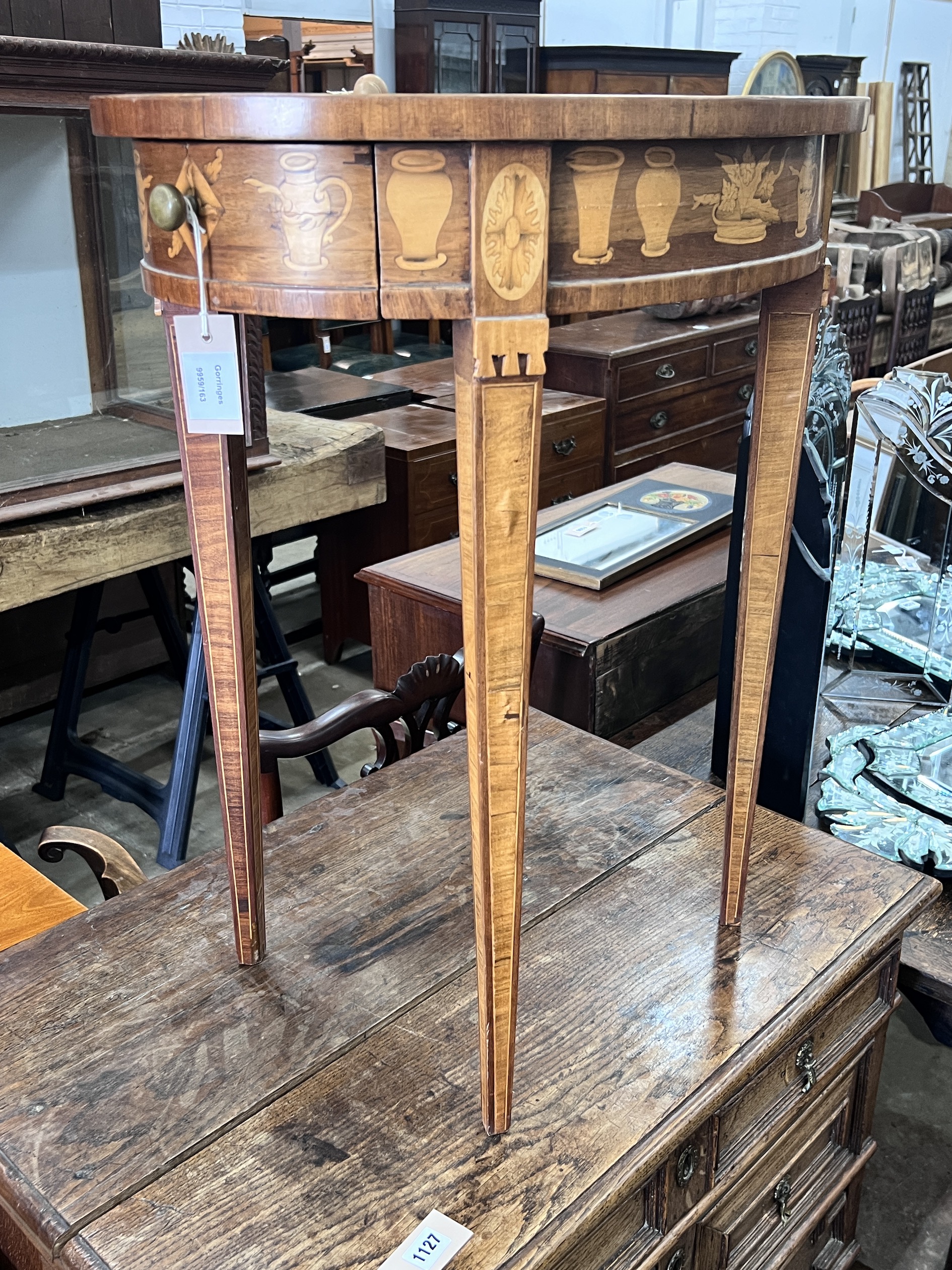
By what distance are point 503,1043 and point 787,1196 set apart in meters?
0.50

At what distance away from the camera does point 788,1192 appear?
1091 millimetres

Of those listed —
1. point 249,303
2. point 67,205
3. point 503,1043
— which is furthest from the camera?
point 67,205

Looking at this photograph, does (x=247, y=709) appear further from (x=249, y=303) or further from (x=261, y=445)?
(x=261, y=445)

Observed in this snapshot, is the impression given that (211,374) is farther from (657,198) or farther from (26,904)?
(26,904)

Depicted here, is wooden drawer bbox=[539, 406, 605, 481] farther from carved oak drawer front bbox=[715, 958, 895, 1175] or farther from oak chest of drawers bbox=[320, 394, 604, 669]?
carved oak drawer front bbox=[715, 958, 895, 1175]

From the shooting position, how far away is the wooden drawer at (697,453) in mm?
3533

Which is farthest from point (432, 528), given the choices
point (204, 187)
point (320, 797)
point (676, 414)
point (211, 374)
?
point (204, 187)

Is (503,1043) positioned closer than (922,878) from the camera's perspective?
Yes

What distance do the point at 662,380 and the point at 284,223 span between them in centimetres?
311

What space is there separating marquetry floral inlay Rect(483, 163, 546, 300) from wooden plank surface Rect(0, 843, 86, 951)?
2.87 feet

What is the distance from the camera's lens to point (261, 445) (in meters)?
2.17

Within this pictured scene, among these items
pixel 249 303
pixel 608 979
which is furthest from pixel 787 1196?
pixel 249 303

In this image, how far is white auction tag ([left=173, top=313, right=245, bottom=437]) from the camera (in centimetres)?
75

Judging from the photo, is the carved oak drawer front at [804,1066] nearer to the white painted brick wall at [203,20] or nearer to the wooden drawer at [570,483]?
the wooden drawer at [570,483]
